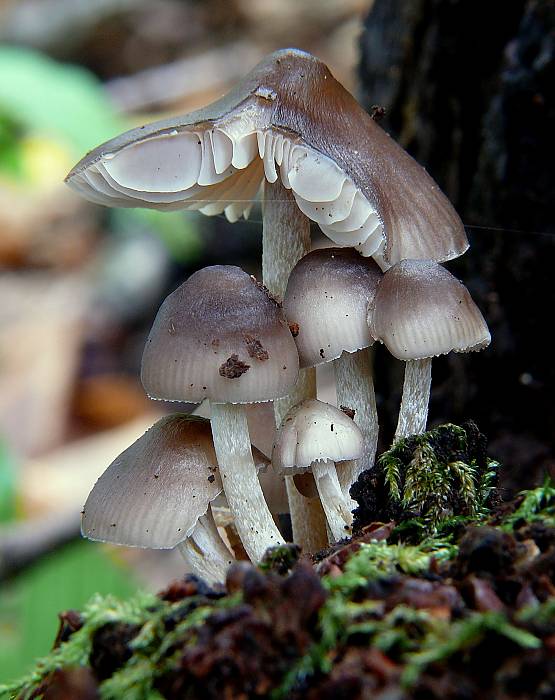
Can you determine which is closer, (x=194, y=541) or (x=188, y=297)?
(x=188, y=297)

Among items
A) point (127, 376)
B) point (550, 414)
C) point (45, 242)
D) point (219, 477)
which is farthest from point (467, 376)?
point (45, 242)

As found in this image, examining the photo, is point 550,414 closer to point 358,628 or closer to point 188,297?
point 188,297

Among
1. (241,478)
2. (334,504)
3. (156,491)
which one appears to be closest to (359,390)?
(334,504)

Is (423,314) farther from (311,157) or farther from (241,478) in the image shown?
(241,478)

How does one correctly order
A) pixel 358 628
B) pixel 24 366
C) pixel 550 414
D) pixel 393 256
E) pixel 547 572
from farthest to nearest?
pixel 24 366
pixel 550 414
pixel 393 256
pixel 547 572
pixel 358 628

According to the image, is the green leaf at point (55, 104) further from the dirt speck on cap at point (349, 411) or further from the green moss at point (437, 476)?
the green moss at point (437, 476)

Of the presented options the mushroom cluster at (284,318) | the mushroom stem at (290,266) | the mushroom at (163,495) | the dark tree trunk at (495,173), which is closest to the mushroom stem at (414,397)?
the mushroom cluster at (284,318)

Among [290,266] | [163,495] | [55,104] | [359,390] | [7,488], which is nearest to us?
[163,495]

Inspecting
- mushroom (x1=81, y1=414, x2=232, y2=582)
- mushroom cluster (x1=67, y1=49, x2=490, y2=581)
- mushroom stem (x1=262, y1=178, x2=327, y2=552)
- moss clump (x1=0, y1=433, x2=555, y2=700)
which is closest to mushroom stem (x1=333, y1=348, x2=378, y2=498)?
mushroom cluster (x1=67, y1=49, x2=490, y2=581)
